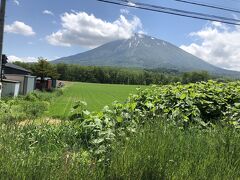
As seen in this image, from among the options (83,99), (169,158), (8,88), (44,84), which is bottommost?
(44,84)

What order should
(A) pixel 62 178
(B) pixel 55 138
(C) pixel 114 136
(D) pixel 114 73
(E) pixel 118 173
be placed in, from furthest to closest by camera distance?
(D) pixel 114 73
(B) pixel 55 138
(C) pixel 114 136
(E) pixel 118 173
(A) pixel 62 178

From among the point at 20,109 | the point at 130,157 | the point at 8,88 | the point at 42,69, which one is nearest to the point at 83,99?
the point at 130,157

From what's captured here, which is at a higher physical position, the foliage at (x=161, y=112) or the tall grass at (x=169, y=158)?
the foliage at (x=161, y=112)

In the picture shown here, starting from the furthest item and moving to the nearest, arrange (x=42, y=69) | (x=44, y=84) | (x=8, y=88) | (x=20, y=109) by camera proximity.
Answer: (x=42, y=69) → (x=44, y=84) → (x=8, y=88) → (x=20, y=109)

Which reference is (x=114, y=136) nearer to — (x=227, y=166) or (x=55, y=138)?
(x=55, y=138)

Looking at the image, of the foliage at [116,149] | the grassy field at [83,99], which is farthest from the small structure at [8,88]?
the foliage at [116,149]

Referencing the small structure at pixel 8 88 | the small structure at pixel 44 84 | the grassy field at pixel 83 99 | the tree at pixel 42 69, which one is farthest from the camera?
the tree at pixel 42 69

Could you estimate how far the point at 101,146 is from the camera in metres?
3.60

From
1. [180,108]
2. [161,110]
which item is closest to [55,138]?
[161,110]

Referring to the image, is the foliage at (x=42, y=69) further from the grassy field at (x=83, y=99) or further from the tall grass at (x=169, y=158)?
the tall grass at (x=169, y=158)

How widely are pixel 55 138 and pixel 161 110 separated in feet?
6.69

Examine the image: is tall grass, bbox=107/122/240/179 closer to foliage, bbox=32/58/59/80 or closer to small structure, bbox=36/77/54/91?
small structure, bbox=36/77/54/91

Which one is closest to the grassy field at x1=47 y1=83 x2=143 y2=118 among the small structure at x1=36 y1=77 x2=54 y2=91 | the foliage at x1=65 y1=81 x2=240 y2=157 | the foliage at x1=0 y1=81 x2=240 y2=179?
the foliage at x1=65 y1=81 x2=240 y2=157

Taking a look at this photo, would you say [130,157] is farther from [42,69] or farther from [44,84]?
[42,69]
